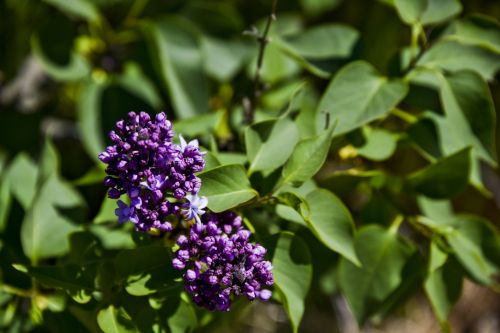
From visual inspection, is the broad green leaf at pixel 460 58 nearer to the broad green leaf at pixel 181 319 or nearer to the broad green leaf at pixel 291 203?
the broad green leaf at pixel 291 203

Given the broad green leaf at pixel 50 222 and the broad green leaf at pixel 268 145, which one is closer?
the broad green leaf at pixel 268 145

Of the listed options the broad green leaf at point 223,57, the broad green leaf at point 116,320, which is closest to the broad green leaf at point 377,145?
the broad green leaf at point 223,57

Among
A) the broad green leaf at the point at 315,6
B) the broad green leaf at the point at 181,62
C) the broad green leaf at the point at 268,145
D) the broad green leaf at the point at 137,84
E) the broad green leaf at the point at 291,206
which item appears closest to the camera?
the broad green leaf at the point at 291,206

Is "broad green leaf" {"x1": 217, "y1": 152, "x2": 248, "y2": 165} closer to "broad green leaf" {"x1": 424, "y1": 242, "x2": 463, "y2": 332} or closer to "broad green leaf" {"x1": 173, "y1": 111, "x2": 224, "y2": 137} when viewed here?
"broad green leaf" {"x1": 173, "y1": 111, "x2": 224, "y2": 137}

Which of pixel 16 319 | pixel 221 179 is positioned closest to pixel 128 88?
pixel 16 319

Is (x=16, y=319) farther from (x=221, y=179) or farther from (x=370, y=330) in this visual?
(x=370, y=330)

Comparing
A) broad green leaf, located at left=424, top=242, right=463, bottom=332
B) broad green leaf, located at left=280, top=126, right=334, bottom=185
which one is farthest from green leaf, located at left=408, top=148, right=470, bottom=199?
broad green leaf, located at left=280, top=126, right=334, bottom=185
